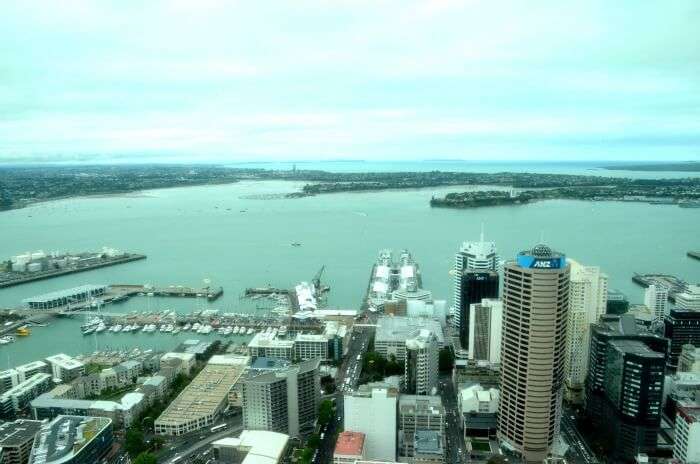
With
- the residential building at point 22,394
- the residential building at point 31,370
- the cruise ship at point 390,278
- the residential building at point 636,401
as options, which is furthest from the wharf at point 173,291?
the residential building at point 636,401

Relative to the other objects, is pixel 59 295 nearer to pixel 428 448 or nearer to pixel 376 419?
pixel 376 419

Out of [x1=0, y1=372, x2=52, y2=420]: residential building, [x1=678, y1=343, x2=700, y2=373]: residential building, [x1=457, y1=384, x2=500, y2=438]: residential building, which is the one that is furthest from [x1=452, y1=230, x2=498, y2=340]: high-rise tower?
[x1=0, y1=372, x2=52, y2=420]: residential building

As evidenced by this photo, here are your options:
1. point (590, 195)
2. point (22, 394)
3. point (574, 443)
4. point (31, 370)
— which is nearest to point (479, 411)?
point (574, 443)

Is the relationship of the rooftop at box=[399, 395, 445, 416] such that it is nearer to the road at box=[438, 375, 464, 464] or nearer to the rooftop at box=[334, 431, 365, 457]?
the road at box=[438, 375, 464, 464]

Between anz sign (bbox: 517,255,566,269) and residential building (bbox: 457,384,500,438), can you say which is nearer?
anz sign (bbox: 517,255,566,269)

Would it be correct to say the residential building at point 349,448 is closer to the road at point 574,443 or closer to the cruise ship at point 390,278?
the road at point 574,443

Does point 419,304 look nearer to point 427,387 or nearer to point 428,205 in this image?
point 427,387

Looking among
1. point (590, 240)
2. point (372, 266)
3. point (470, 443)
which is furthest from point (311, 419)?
point (590, 240)
